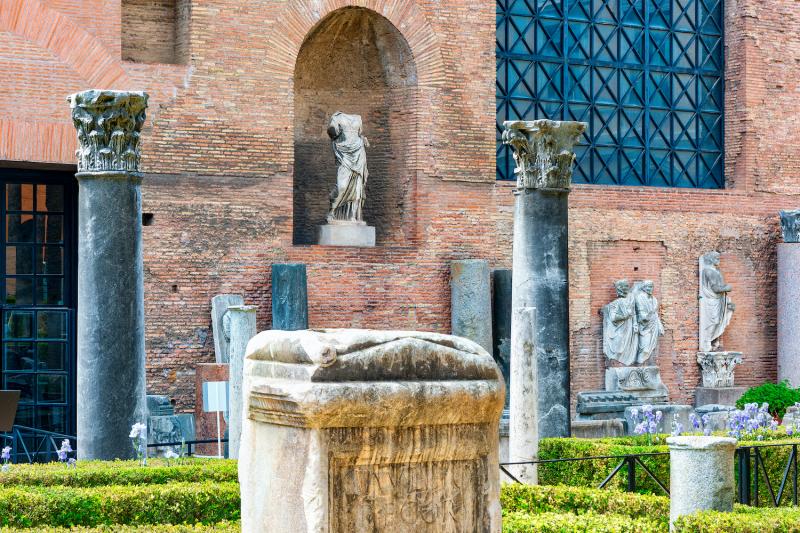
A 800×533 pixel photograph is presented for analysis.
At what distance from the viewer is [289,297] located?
18656mm

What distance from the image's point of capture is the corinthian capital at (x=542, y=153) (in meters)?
15.1

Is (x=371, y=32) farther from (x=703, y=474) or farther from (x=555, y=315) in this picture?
(x=703, y=474)

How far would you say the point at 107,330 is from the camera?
12.4m

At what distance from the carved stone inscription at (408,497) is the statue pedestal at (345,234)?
1481 centimetres

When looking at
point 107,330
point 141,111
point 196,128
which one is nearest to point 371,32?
point 196,128

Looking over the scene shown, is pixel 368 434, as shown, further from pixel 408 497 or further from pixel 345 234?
pixel 345 234

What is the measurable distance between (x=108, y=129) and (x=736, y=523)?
7.10 m

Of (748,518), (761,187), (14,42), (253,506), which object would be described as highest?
(14,42)

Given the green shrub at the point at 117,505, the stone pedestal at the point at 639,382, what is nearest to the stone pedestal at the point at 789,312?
the stone pedestal at the point at 639,382

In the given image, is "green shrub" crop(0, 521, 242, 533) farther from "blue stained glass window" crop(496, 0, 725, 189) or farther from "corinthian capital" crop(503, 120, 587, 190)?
"blue stained glass window" crop(496, 0, 725, 189)

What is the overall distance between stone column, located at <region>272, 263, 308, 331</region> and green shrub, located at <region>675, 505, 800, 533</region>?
10128 mm

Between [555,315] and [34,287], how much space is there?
23.8ft

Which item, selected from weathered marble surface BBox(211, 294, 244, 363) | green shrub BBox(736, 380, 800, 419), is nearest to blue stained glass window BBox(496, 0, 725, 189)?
green shrub BBox(736, 380, 800, 419)

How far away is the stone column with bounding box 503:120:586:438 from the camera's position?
48.8 feet
